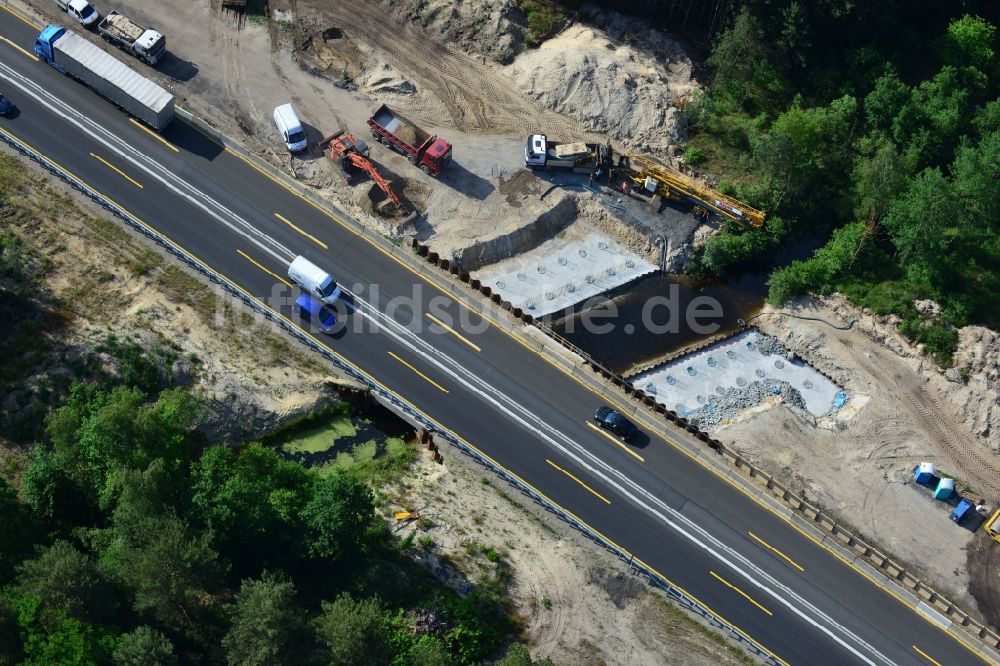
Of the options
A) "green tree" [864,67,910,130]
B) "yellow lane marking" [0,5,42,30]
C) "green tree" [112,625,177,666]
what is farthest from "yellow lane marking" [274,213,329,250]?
"green tree" [864,67,910,130]

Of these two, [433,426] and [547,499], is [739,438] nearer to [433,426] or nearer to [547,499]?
[547,499]

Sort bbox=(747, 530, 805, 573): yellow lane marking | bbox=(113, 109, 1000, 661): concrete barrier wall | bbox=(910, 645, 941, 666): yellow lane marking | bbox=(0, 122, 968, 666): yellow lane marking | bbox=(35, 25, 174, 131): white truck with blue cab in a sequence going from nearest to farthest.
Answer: bbox=(910, 645, 941, 666): yellow lane marking → bbox=(0, 122, 968, 666): yellow lane marking → bbox=(113, 109, 1000, 661): concrete barrier wall → bbox=(747, 530, 805, 573): yellow lane marking → bbox=(35, 25, 174, 131): white truck with blue cab

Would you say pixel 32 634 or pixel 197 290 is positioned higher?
pixel 197 290

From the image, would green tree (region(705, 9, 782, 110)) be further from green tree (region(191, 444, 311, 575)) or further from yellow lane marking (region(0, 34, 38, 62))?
yellow lane marking (region(0, 34, 38, 62))

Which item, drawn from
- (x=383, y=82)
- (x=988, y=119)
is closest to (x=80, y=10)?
(x=383, y=82)

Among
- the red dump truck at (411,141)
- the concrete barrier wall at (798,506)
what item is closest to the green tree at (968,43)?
the concrete barrier wall at (798,506)

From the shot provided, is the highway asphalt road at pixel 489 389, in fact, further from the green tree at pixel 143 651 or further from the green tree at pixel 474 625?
the green tree at pixel 143 651

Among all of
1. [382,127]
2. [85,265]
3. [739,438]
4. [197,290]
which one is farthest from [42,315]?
[739,438]

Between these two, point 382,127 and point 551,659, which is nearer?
point 551,659
